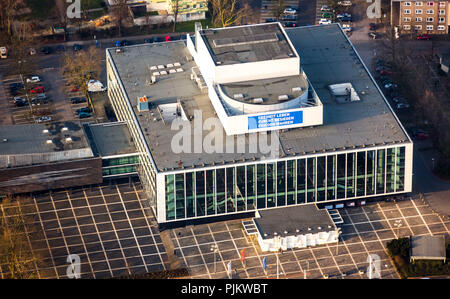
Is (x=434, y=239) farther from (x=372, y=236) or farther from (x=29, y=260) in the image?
(x=29, y=260)

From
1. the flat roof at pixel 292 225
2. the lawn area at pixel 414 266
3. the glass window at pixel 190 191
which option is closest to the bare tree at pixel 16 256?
the glass window at pixel 190 191

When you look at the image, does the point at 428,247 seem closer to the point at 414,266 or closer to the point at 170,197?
the point at 414,266

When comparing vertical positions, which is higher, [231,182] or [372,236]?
[231,182]

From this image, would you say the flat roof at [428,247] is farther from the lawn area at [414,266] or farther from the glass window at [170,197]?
the glass window at [170,197]

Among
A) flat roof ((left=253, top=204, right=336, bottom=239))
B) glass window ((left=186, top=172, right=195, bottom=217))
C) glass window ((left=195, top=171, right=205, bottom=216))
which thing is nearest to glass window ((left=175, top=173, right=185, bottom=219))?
Result: glass window ((left=186, top=172, right=195, bottom=217))

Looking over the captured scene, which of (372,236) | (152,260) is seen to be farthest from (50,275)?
(372,236)

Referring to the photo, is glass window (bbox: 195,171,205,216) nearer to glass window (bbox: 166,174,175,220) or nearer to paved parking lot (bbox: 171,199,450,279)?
glass window (bbox: 166,174,175,220)

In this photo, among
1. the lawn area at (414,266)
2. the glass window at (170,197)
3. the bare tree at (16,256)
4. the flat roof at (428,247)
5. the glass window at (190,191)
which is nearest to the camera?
the bare tree at (16,256)
